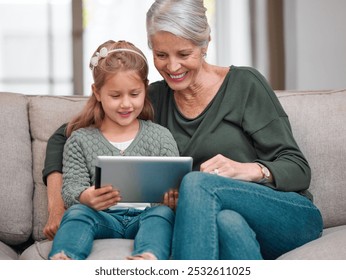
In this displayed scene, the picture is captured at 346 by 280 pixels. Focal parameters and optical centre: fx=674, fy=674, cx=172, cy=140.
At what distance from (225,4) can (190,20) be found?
3612 millimetres

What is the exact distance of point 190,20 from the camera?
2027 millimetres

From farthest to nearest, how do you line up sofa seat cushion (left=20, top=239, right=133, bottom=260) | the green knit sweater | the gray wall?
1. the gray wall
2. the green knit sweater
3. sofa seat cushion (left=20, top=239, right=133, bottom=260)

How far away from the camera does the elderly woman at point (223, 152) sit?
1.64 metres

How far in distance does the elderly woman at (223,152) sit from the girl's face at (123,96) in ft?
0.37

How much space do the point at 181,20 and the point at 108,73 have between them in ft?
0.89

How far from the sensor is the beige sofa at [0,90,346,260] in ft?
6.89

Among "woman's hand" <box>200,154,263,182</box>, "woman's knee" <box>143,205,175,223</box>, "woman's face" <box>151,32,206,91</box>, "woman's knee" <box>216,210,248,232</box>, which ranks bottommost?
"woman's knee" <box>143,205,175,223</box>

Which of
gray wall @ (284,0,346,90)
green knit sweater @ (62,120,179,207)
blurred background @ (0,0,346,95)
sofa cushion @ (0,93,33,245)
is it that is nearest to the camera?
green knit sweater @ (62,120,179,207)

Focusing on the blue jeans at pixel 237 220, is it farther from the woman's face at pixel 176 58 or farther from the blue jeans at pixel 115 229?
the woman's face at pixel 176 58

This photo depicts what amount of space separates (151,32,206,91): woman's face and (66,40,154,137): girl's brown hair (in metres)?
0.06

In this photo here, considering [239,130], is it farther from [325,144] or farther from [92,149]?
[92,149]

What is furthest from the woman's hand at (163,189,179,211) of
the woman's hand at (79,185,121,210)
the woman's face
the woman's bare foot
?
the woman's face

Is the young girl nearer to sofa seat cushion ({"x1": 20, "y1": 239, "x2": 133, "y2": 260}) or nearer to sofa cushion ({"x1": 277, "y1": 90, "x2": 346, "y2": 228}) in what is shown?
sofa seat cushion ({"x1": 20, "y1": 239, "x2": 133, "y2": 260})

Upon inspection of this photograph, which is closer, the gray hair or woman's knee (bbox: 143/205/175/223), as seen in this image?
woman's knee (bbox: 143/205/175/223)
